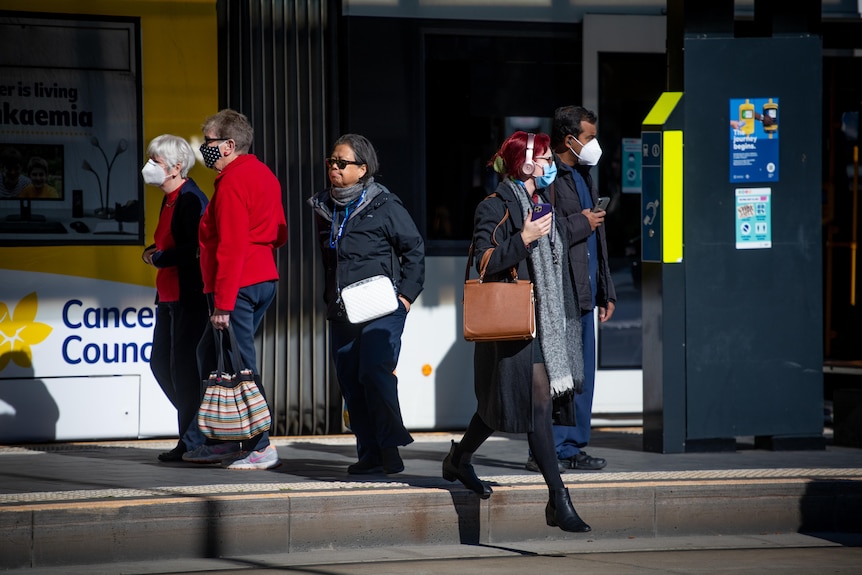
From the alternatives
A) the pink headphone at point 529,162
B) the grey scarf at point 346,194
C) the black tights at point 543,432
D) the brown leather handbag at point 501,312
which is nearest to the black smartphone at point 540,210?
the pink headphone at point 529,162

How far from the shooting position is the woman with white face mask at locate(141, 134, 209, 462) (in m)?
7.33

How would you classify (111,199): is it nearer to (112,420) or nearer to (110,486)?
(112,420)

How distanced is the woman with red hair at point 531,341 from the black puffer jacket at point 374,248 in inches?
29.1

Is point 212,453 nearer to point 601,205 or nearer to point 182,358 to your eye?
point 182,358

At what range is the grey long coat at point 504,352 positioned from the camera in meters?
6.03

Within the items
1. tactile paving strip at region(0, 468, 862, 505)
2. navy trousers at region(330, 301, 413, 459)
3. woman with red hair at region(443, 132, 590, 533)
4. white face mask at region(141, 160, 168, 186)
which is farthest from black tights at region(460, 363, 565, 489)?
white face mask at region(141, 160, 168, 186)

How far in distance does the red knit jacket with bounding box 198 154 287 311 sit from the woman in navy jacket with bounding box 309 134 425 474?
0.30 metres

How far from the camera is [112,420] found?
27.7 feet

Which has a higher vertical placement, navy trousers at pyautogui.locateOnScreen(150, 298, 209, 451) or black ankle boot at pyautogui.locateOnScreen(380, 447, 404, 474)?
navy trousers at pyautogui.locateOnScreen(150, 298, 209, 451)

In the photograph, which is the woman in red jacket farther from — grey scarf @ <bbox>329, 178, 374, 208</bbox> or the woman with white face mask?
grey scarf @ <bbox>329, 178, 374, 208</bbox>

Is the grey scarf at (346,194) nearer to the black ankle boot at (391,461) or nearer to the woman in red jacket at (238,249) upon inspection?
the woman in red jacket at (238,249)

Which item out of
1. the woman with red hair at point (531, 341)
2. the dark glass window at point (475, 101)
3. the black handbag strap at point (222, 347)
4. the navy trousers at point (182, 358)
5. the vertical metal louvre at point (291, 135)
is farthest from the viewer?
the dark glass window at point (475, 101)

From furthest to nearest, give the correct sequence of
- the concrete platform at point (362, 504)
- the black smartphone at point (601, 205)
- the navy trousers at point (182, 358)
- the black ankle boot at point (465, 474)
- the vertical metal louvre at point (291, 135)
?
the vertical metal louvre at point (291, 135)
the navy trousers at point (182, 358)
the black smartphone at point (601, 205)
the black ankle boot at point (465, 474)
the concrete platform at point (362, 504)

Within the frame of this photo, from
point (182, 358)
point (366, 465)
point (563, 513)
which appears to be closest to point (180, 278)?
point (182, 358)
